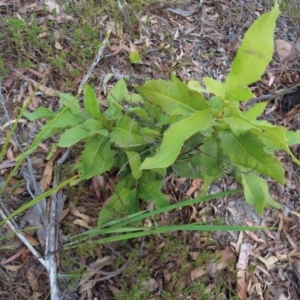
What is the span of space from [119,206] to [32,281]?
1.94ft

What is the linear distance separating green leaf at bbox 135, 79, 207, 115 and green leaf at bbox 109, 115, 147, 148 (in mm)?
219

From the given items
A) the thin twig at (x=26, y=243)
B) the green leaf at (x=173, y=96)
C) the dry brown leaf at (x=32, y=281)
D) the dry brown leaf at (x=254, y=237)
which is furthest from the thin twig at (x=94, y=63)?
the dry brown leaf at (x=254, y=237)

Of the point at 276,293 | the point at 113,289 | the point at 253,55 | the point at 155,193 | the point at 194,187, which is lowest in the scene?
the point at 276,293

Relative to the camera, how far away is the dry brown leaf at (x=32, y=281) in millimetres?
2002

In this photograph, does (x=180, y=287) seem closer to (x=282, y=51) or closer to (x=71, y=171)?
(x=71, y=171)

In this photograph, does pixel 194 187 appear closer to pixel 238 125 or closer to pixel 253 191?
pixel 253 191

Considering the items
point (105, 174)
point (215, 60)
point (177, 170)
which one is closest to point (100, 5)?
point (215, 60)

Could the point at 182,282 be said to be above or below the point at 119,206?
below

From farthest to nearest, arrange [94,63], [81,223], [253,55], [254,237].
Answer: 1. [94,63]
2. [254,237]
3. [81,223]
4. [253,55]

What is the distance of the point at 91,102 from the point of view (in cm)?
180

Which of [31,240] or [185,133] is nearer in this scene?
[185,133]

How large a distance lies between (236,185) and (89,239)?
1.12 metres

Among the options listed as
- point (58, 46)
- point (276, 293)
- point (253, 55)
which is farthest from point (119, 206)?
point (58, 46)

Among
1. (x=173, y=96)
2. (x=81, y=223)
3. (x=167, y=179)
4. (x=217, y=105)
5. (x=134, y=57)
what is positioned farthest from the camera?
(x=134, y=57)
